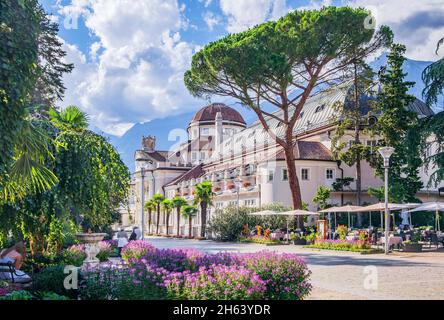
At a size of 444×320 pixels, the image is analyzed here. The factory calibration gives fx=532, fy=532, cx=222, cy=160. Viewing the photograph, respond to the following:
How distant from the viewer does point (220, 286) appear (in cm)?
809

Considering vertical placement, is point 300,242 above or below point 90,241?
below

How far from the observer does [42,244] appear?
674 inches

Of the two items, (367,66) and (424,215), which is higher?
(367,66)

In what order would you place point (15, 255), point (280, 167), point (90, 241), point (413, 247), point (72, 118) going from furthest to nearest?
point (280, 167)
point (413, 247)
point (90, 241)
point (72, 118)
point (15, 255)

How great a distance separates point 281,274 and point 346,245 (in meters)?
20.1

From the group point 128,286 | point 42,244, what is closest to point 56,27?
point 42,244

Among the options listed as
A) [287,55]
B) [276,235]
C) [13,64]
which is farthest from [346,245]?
[13,64]

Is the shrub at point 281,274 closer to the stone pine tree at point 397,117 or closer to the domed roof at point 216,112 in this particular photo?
the stone pine tree at point 397,117

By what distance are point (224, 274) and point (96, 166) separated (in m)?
7.31

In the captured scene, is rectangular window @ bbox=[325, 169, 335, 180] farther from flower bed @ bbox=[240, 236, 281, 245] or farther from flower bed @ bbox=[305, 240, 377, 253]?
flower bed @ bbox=[305, 240, 377, 253]

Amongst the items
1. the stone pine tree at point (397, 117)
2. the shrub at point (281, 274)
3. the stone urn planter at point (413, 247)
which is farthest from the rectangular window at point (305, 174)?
the shrub at point (281, 274)

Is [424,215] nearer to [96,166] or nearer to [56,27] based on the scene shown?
[56,27]

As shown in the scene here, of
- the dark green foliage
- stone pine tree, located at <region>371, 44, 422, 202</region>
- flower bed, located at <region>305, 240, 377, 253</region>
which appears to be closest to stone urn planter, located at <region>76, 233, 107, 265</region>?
the dark green foliage

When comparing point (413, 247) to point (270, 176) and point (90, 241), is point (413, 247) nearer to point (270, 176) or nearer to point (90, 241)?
point (90, 241)
